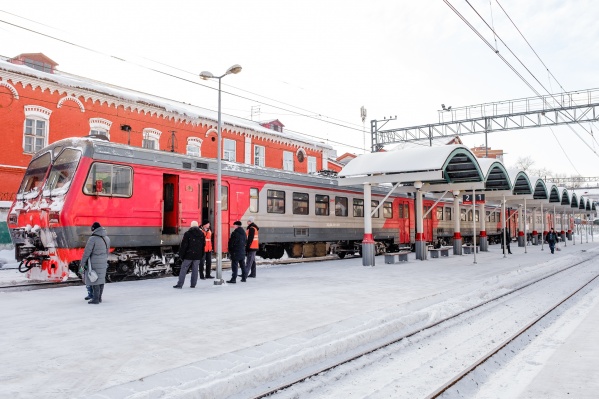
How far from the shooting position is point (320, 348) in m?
5.63

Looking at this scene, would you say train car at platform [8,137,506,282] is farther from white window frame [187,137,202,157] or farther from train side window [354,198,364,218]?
white window frame [187,137,202,157]

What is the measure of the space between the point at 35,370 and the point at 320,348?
3.02 metres

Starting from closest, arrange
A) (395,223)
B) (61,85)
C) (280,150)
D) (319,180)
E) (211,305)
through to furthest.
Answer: (211,305) → (319,180) → (61,85) → (395,223) → (280,150)

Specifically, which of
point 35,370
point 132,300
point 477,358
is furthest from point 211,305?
point 477,358

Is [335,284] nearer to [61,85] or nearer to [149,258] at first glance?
[149,258]

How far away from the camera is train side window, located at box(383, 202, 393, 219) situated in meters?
23.1

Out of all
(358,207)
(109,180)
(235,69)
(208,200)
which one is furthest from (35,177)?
(358,207)

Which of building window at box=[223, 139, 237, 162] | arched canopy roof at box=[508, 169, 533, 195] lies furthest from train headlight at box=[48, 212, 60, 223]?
arched canopy roof at box=[508, 169, 533, 195]

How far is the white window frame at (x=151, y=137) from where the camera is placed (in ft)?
78.2

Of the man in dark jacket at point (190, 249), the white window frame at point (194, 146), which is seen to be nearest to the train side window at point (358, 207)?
the white window frame at point (194, 146)

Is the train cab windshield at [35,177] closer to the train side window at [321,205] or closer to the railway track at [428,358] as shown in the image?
the railway track at [428,358]

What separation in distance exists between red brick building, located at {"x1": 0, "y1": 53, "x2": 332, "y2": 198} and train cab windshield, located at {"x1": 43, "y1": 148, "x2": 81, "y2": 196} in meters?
6.69

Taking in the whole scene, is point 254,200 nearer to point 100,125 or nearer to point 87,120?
point 100,125

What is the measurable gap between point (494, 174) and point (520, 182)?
4.72 meters
